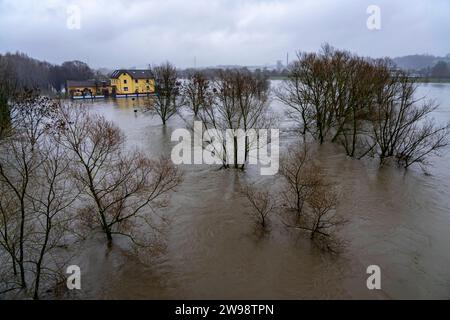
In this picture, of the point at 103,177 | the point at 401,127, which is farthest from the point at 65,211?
the point at 401,127

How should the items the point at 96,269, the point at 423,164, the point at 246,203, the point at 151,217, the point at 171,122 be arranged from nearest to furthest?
the point at 96,269 < the point at 151,217 < the point at 246,203 < the point at 423,164 < the point at 171,122

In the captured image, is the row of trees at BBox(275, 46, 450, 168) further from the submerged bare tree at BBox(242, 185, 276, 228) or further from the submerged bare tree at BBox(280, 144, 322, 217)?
the submerged bare tree at BBox(242, 185, 276, 228)

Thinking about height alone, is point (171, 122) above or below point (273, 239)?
above

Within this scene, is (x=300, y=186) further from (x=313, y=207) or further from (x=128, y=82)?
(x=128, y=82)

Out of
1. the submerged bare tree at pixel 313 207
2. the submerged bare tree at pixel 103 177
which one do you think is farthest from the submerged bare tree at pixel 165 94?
the submerged bare tree at pixel 313 207
